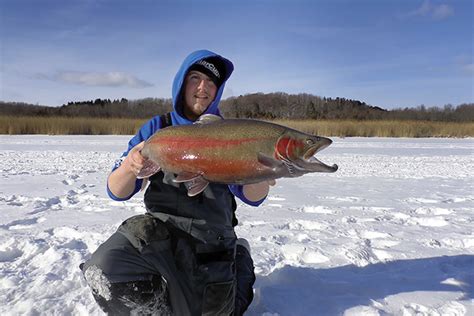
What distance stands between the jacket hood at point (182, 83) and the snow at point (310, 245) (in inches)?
49.1

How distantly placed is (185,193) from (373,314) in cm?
135

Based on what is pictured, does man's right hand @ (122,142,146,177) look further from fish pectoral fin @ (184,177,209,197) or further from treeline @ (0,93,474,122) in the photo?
treeline @ (0,93,474,122)

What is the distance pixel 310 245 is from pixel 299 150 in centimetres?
209

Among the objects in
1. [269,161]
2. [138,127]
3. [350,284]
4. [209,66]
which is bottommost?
[350,284]

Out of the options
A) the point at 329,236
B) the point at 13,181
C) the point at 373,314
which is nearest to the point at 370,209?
the point at 329,236

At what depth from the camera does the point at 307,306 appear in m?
2.58

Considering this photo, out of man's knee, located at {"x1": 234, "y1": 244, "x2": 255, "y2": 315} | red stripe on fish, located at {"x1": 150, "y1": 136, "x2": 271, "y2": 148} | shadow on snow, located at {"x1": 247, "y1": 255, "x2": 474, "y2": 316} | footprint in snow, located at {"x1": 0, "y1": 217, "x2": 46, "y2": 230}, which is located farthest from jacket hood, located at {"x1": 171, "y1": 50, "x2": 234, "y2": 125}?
footprint in snow, located at {"x1": 0, "y1": 217, "x2": 46, "y2": 230}

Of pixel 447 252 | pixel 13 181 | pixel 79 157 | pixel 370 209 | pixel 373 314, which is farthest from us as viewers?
pixel 79 157

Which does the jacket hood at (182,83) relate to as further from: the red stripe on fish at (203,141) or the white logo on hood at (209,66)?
the red stripe on fish at (203,141)

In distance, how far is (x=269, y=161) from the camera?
181cm

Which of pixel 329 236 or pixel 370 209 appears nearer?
pixel 329 236

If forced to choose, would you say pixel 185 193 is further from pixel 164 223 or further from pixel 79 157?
pixel 79 157

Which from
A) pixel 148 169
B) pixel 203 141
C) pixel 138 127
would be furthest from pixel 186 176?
pixel 138 127

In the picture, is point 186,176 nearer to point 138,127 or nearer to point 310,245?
point 310,245
